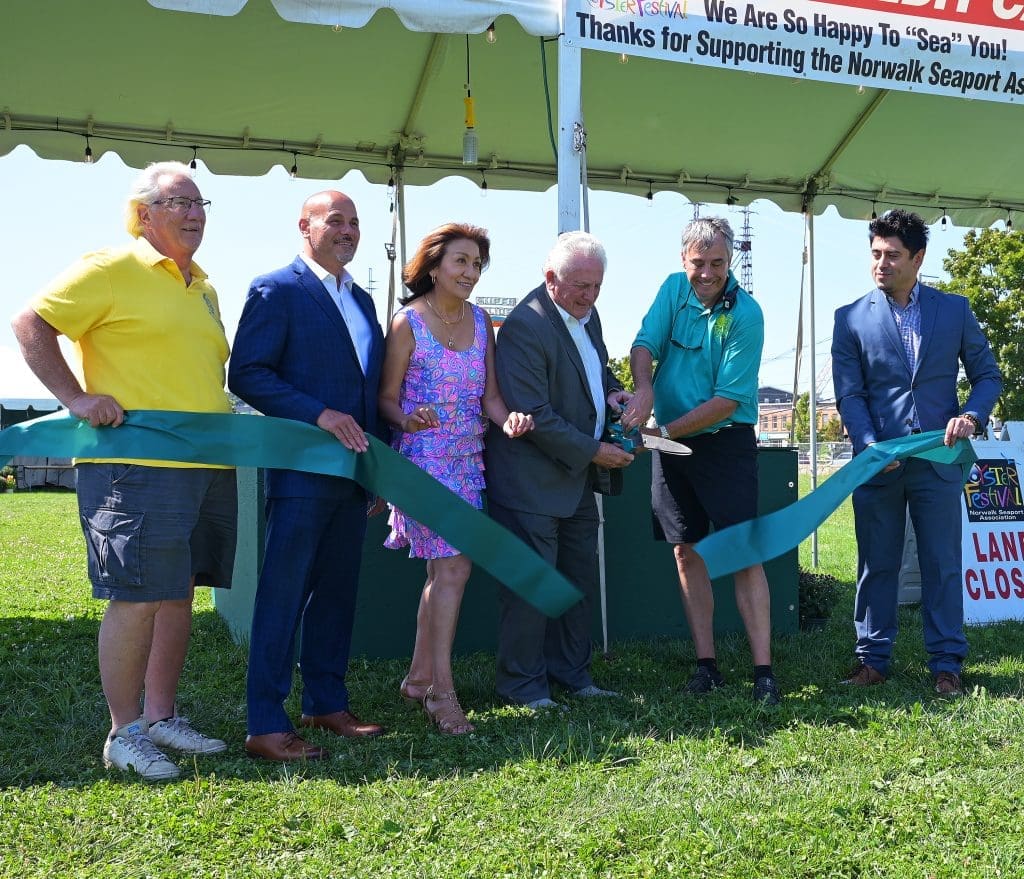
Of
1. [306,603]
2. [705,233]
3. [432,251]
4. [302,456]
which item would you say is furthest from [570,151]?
[306,603]

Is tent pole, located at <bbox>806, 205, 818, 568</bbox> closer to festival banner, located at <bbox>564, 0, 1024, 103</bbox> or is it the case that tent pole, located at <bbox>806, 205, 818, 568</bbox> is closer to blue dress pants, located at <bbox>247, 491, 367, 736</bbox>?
festival banner, located at <bbox>564, 0, 1024, 103</bbox>

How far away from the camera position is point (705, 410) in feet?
13.1

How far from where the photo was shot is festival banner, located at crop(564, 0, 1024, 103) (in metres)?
4.21

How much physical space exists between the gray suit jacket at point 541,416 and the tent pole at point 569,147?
531mm

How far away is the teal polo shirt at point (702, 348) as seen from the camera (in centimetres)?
404

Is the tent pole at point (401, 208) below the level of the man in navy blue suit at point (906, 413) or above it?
above

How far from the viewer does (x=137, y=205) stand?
10.7 feet

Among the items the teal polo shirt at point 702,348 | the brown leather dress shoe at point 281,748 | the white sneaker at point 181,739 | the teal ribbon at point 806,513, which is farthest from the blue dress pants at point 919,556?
the white sneaker at point 181,739

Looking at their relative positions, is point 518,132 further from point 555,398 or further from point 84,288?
point 84,288

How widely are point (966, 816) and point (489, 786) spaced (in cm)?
132

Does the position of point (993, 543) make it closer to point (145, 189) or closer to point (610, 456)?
point (610, 456)

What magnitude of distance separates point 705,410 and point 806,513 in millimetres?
637

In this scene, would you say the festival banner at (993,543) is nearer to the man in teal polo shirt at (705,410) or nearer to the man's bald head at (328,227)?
the man in teal polo shirt at (705,410)

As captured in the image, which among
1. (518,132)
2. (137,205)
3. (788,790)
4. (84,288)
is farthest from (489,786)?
(518,132)
